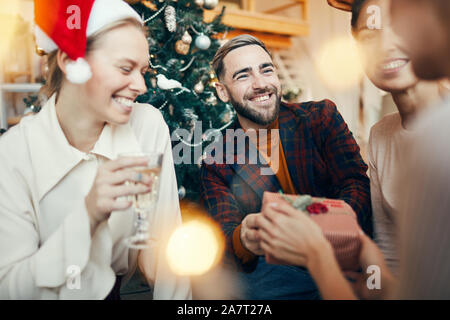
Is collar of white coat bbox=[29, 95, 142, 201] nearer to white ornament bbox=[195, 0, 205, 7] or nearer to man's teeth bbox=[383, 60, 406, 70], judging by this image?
man's teeth bbox=[383, 60, 406, 70]

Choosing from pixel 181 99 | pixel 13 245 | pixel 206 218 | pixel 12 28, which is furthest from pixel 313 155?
pixel 12 28

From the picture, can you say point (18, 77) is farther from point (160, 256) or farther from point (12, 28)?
point (160, 256)

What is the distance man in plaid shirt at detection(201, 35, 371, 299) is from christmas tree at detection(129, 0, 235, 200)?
33.2 inches

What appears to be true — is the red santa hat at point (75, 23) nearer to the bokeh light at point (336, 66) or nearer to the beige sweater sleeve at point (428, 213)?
the beige sweater sleeve at point (428, 213)

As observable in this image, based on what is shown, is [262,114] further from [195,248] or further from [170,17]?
[170,17]

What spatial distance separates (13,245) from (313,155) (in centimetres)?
86

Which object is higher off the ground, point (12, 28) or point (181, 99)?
point (12, 28)

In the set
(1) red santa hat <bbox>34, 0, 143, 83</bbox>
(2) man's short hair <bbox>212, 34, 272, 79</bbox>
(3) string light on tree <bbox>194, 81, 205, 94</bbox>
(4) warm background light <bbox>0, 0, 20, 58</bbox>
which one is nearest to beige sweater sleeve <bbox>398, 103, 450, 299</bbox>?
(1) red santa hat <bbox>34, 0, 143, 83</bbox>

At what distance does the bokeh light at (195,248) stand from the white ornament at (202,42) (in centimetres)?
131

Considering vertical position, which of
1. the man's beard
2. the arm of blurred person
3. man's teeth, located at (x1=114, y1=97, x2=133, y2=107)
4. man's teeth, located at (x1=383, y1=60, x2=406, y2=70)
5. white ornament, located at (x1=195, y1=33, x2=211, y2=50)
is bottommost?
the arm of blurred person

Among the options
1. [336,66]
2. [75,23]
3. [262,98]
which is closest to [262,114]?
[262,98]

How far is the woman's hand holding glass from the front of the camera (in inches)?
26.1

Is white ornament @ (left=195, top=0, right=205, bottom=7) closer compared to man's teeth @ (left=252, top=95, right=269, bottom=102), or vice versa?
man's teeth @ (left=252, top=95, right=269, bottom=102)
